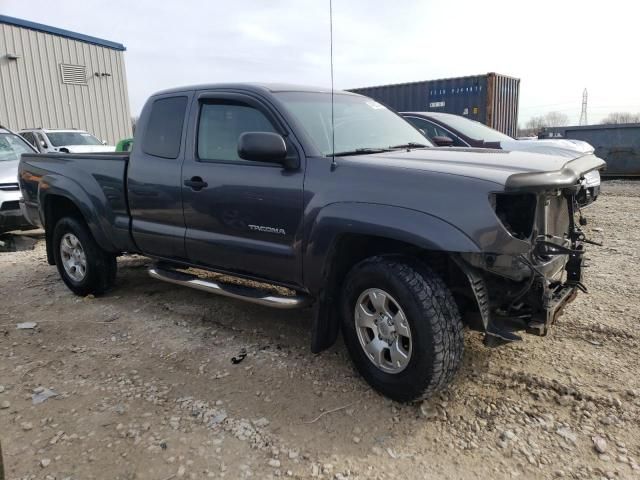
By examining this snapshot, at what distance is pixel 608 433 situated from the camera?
264 cm

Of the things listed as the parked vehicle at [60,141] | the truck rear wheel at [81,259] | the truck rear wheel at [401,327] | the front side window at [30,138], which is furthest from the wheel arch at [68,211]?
the front side window at [30,138]

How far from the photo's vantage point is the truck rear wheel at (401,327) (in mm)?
2736

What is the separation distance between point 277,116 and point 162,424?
2.03 m

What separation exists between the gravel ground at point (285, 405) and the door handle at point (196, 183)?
1.17 m

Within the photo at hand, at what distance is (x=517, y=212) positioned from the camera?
2789mm

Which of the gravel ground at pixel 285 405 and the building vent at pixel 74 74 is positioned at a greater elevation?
the building vent at pixel 74 74

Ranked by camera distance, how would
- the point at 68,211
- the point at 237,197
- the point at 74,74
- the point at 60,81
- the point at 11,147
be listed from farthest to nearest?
the point at 74,74, the point at 60,81, the point at 11,147, the point at 68,211, the point at 237,197

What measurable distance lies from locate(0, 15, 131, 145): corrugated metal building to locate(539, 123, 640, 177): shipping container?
55.1ft

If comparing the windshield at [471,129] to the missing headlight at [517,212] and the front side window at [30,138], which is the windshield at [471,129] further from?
the front side window at [30,138]

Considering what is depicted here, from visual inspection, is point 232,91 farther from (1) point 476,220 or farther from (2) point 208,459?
(2) point 208,459

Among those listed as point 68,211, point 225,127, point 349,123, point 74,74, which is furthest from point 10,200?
point 74,74

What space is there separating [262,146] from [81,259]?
9.52ft

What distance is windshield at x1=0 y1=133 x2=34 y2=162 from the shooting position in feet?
28.5

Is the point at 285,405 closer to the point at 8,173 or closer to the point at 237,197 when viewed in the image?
the point at 237,197
